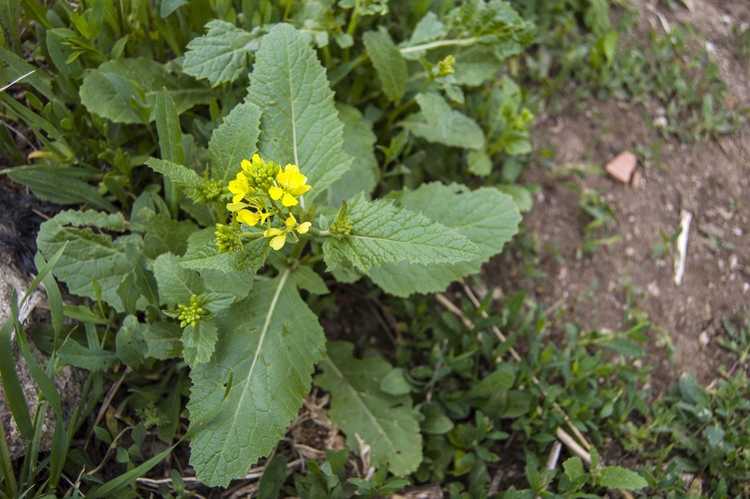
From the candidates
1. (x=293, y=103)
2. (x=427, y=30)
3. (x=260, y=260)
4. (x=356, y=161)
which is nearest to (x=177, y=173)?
(x=260, y=260)

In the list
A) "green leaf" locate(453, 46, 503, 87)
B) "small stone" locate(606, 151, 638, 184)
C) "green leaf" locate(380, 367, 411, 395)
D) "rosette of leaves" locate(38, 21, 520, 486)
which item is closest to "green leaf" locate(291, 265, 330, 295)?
"rosette of leaves" locate(38, 21, 520, 486)

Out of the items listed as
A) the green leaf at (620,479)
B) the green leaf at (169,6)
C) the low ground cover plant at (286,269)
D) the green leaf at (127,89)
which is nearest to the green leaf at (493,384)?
the low ground cover plant at (286,269)

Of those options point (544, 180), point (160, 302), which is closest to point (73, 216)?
point (160, 302)

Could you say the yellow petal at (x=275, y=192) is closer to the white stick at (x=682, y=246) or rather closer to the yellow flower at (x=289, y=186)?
the yellow flower at (x=289, y=186)

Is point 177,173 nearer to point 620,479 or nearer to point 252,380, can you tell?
point 252,380

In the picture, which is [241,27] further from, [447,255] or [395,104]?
[447,255]

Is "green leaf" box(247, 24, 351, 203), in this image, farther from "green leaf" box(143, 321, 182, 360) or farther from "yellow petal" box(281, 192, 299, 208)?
"green leaf" box(143, 321, 182, 360)
